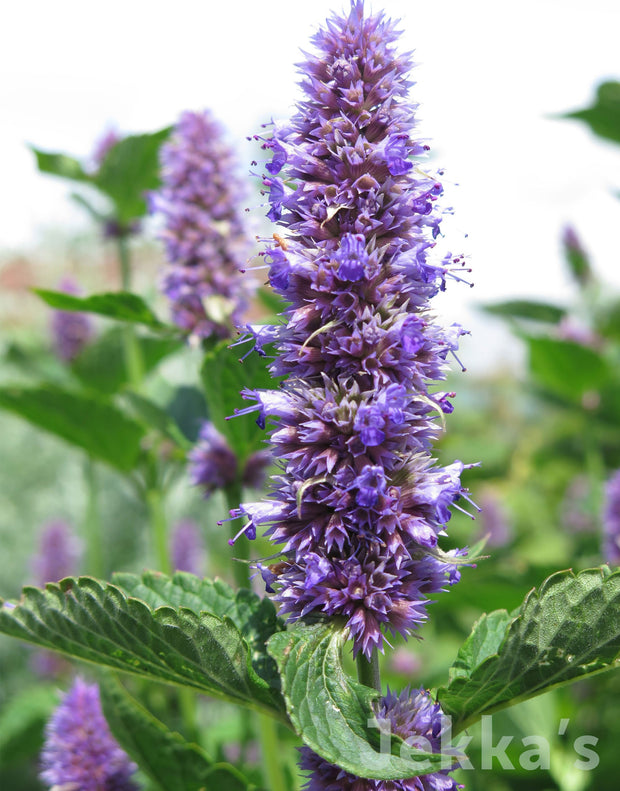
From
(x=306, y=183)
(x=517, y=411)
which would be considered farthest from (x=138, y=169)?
(x=517, y=411)

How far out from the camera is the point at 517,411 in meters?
15.2

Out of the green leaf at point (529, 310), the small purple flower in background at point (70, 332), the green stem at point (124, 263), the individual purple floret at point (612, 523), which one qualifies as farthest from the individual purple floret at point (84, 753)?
the small purple flower in background at point (70, 332)

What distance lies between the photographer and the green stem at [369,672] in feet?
4.87

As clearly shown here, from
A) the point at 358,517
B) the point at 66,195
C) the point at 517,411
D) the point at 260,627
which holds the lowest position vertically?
the point at 517,411

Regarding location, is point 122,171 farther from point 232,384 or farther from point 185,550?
point 185,550

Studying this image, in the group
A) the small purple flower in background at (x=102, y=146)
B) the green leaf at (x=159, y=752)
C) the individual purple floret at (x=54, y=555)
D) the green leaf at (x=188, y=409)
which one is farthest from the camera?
the individual purple floret at (x=54, y=555)

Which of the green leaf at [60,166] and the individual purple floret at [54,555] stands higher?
the green leaf at [60,166]

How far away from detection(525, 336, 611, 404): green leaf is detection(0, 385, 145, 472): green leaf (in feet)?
7.08

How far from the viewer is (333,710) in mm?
1353

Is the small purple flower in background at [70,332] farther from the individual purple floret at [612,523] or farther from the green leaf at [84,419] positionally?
the individual purple floret at [612,523]

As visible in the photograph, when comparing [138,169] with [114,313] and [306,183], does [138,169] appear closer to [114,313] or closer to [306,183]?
[114,313]

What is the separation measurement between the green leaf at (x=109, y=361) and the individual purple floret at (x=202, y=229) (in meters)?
0.82

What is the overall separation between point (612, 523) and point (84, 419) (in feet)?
7.58

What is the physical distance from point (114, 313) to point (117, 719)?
1.28 metres
